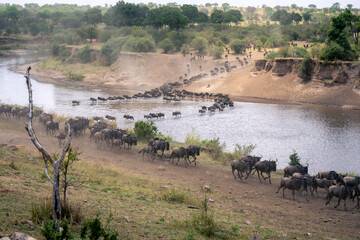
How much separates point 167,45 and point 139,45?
500 cm

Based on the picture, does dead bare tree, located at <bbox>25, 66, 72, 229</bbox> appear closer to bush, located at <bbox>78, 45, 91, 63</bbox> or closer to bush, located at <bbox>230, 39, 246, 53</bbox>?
bush, located at <bbox>230, 39, 246, 53</bbox>

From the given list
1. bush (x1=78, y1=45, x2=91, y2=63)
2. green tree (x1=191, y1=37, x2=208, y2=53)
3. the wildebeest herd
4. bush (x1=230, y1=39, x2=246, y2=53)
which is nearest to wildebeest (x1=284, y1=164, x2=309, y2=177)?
the wildebeest herd

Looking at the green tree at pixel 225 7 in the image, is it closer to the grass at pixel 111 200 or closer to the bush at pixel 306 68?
the bush at pixel 306 68

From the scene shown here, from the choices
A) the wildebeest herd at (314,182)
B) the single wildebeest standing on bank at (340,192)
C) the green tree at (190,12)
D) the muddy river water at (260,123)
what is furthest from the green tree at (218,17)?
the single wildebeest standing on bank at (340,192)

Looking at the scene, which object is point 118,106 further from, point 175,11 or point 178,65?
point 175,11

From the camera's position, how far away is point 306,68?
45.7 metres

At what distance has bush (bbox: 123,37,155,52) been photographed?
66.8 metres

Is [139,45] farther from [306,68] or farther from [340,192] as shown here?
[340,192]

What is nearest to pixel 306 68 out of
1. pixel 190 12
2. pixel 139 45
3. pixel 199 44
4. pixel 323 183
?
pixel 199 44

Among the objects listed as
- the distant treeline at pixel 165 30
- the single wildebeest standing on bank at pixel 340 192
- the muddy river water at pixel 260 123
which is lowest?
the muddy river water at pixel 260 123

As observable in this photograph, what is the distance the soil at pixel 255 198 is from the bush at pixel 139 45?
46163 millimetres

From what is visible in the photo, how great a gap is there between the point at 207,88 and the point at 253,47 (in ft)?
66.6

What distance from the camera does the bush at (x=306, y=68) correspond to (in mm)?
45531

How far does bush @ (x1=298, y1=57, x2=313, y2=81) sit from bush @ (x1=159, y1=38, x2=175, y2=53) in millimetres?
27904
